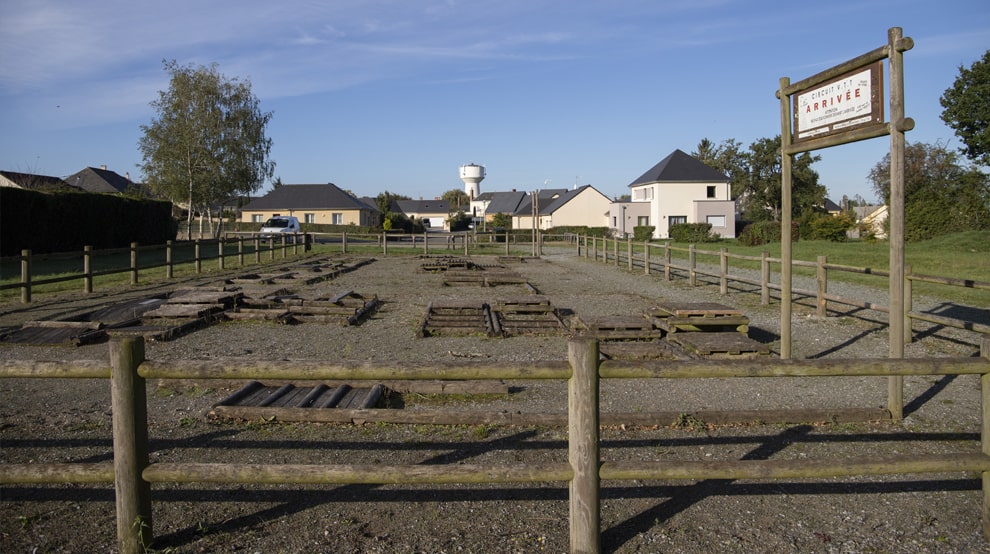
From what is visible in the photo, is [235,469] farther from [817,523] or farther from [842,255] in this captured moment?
[842,255]

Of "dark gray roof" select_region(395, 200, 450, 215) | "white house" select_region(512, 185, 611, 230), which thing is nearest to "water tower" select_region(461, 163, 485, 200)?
"dark gray roof" select_region(395, 200, 450, 215)

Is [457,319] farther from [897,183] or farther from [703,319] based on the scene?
[897,183]

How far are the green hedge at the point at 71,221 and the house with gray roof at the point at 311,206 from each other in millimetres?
38569

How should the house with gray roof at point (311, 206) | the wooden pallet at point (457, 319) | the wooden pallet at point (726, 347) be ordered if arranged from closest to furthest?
the wooden pallet at point (726, 347)
the wooden pallet at point (457, 319)
the house with gray roof at point (311, 206)

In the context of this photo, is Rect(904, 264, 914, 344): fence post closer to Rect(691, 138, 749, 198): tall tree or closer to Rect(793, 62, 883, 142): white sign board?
Rect(793, 62, 883, 142): white sign board

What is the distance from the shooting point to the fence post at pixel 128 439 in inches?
129

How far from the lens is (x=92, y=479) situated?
3.33 meters

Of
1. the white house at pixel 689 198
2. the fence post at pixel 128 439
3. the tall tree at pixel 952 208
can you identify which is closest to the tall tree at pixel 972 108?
the tall tree at pixel 952 208

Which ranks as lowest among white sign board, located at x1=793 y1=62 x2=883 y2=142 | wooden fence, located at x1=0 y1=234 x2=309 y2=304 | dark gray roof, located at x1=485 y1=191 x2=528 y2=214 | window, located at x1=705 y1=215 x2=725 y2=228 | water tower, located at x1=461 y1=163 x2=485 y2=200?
wooden fence, located at x1=0 y1=234 x2=309 y2=304

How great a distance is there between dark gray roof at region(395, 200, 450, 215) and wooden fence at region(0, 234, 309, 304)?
7722 centimetres

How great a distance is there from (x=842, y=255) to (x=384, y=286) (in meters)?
16.4

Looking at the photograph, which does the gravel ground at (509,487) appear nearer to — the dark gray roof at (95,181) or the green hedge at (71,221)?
the green hedge at (71,221)

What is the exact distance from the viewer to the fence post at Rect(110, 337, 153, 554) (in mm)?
3275

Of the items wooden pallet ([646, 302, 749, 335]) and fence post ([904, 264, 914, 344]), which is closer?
fence post ([904, 264, 914, 344])
